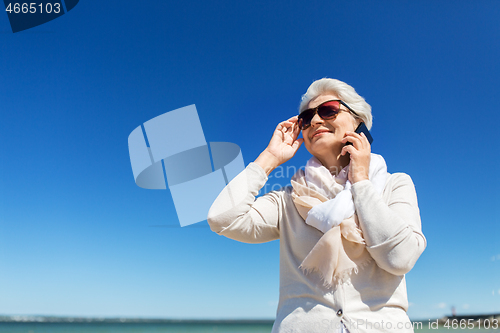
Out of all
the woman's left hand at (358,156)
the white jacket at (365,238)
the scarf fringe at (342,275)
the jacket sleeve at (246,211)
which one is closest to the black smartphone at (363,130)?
the woman's left hand at (358,156)

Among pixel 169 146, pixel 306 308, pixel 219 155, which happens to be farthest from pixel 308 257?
Result: pixel 169 146

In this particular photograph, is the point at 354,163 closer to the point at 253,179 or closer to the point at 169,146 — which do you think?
the point at 253,179

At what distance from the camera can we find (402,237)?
72.9 inches

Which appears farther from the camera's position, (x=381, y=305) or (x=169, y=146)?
(x=169, y=146)

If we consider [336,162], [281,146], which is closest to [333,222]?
[336,162]

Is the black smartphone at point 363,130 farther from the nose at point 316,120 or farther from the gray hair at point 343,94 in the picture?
the nose at point 316,120

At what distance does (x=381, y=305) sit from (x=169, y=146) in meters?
4.31

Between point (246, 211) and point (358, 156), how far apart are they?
2.88 ft

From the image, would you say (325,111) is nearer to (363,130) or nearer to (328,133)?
(328,133)

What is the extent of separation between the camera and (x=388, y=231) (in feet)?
6.10

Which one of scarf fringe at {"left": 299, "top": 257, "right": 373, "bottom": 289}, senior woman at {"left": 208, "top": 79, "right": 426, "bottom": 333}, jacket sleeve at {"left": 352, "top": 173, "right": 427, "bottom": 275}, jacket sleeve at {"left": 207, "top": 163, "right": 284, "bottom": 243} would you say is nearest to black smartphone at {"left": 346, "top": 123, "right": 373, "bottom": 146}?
senior woman at {"left": 208, "top": 79, "right": 426, "bottom": 333}

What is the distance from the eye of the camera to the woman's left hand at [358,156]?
7.18 ft

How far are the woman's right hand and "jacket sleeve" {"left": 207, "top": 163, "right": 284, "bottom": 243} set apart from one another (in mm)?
118

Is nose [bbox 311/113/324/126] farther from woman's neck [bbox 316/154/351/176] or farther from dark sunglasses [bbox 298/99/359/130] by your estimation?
woman's neck [bbox 316/154/351/176]
